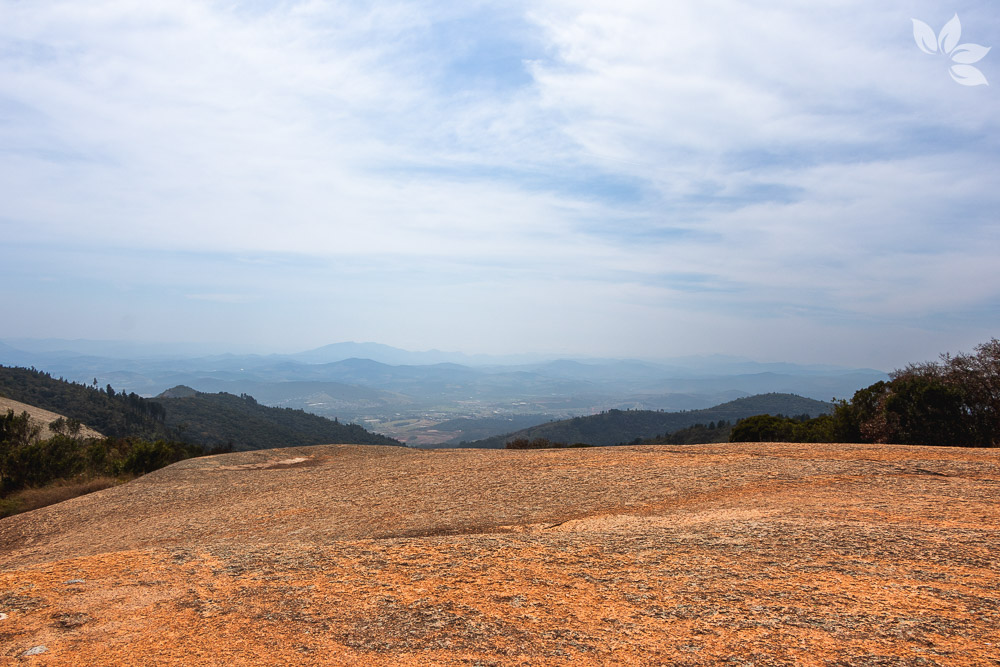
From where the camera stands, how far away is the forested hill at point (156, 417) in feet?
301

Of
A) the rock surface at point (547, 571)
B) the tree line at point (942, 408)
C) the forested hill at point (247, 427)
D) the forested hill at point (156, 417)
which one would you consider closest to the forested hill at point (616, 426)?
the forested hill at point (247, 427)

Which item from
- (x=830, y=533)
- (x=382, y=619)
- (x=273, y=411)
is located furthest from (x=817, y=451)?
(x=273, y=411)

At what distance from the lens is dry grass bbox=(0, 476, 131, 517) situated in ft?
48.8

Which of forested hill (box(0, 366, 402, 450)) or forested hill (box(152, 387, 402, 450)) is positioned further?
forested hill (box(152, 387, 402, 450))

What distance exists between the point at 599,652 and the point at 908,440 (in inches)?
845

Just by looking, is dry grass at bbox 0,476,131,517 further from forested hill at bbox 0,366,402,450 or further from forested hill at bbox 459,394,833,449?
forested hill at bbox 459,394,833,449

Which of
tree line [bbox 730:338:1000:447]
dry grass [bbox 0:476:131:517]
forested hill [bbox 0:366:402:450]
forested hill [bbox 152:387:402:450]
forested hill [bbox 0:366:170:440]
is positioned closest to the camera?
dry grass [bbox 0:476:131:517]

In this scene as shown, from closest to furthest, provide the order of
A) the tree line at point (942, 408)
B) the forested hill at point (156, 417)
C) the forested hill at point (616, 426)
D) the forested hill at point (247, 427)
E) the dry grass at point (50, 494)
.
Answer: the dry grass at point (50, 494) < the tree line at point (942, 408) < the forested hill at point (156, 417) < the forested hill at point (247, 427) < the forested hill at point (616, 426)

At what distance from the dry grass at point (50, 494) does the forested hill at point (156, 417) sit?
57294 mm

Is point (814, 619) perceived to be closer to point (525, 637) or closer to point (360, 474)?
point (525, 637)

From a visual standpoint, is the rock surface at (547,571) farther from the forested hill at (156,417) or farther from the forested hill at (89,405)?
the forested hill at (89,405)

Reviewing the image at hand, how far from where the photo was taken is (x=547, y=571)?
7.21 meters

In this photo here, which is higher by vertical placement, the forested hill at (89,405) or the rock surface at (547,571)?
the rock surface at (547,571)

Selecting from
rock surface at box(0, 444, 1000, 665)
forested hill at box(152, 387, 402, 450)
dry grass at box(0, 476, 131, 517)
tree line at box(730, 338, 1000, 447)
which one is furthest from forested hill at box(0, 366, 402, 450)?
rock surface at box(0, 444, 1000, 665)
